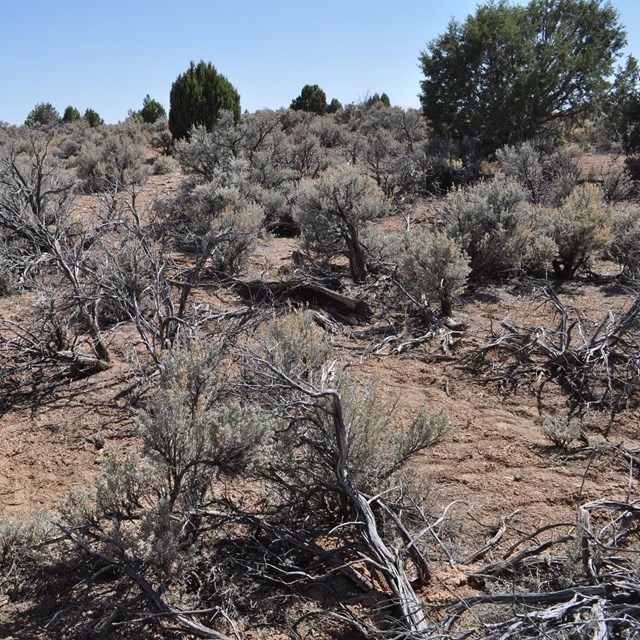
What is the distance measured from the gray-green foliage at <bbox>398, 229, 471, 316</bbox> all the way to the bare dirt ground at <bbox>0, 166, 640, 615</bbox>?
56 centimetres

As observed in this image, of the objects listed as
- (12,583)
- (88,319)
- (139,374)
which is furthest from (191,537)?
(88,319)

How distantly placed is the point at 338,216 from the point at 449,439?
4.68 meters

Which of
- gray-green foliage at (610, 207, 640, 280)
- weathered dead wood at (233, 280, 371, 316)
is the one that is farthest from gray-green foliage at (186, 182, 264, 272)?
gray-green foliage at (610, 207, 640, 280)

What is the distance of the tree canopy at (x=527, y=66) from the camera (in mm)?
17281

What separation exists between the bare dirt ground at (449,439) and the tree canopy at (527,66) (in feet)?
39.4

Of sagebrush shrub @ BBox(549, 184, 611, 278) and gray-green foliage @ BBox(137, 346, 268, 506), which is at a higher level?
sagebrush shrub @ BBox(549, 184, 611, 278)

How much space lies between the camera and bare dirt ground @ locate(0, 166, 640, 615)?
13.1ft

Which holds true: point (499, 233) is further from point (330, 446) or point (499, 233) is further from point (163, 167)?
point (163, 167)

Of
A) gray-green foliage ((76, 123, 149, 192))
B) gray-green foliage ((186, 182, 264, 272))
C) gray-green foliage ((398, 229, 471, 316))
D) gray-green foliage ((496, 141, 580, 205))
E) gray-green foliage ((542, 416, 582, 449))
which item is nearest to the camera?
gray-green foliage ((542, 416, 582, 449))

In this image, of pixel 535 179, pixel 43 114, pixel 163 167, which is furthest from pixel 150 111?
pixel 535 179

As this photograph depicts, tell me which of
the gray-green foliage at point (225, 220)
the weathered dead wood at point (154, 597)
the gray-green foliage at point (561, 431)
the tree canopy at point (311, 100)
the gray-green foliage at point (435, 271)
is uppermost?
the tree canopy at point (311, 100)

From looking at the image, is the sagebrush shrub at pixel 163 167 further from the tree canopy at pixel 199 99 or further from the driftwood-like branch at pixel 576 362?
the driftwood-like branch at pixel 576 362

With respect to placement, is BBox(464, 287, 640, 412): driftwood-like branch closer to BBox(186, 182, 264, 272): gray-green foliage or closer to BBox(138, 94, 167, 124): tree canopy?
BBox(186, 182, 264, 272): gray-green foliage

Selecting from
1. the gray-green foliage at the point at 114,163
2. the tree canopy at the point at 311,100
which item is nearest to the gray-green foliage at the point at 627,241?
the gray-green foliage at the point at 114,163
